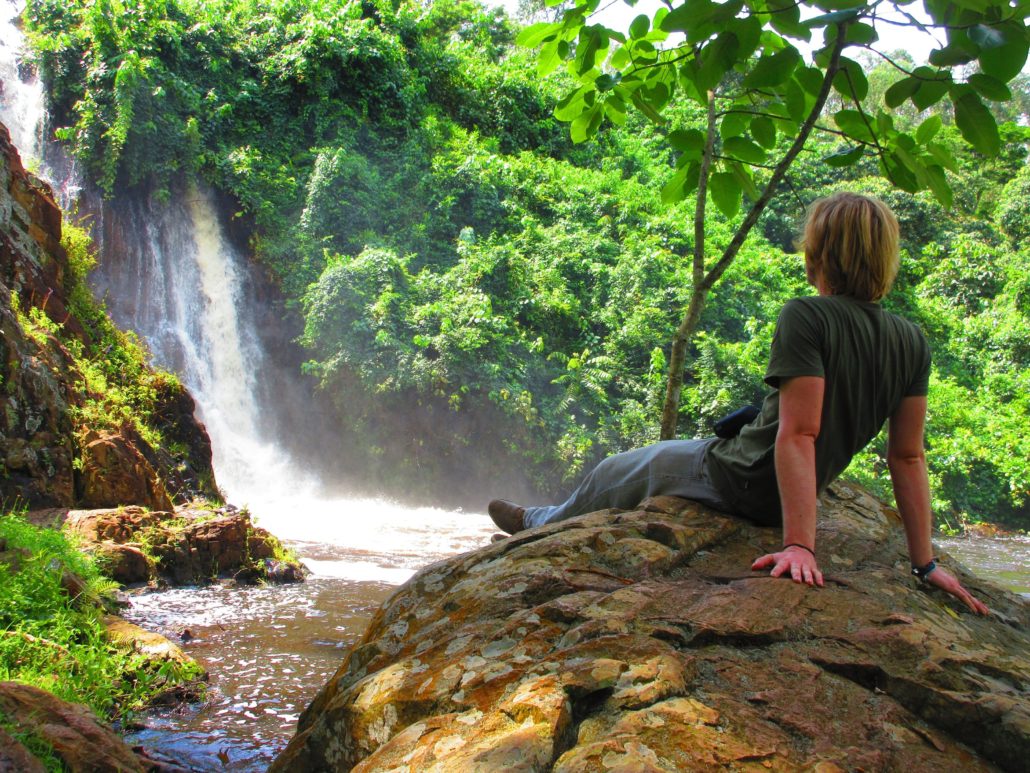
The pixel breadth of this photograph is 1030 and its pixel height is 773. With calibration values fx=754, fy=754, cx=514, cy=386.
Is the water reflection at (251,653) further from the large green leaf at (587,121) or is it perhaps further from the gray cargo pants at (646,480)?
the large green leaf at (587,121)

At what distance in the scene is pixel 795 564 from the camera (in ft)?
6.85

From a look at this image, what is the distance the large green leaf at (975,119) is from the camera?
73.3 inches

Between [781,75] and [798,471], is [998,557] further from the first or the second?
[781,75]

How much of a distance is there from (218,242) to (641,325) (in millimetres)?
9601

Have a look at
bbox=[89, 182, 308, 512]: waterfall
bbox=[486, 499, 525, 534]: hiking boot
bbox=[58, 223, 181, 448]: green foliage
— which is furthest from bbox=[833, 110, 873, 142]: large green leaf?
bbox=[89, 182, 308, 512]: waterfall

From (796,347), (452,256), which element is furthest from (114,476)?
(452,256)

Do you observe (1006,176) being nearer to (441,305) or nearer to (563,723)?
(441,305)

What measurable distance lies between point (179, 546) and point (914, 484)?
6.25 metres

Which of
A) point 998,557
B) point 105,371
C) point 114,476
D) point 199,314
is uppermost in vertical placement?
point 199,314

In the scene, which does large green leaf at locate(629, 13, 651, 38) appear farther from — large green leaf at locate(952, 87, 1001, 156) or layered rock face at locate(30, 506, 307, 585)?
layered rock face at locate(30, 506, 307, 585)

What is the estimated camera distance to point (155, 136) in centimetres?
1592

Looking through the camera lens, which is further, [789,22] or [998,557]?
[998,557]

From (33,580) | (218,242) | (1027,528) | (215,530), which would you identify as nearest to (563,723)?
(33,580)

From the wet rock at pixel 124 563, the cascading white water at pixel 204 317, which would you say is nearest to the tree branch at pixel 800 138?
the wet rock at pixel 124 563
